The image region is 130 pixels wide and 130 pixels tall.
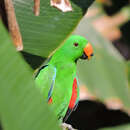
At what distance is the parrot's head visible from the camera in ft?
7.44

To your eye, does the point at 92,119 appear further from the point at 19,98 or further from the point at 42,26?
the point at 19,98

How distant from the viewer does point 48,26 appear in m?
2.00

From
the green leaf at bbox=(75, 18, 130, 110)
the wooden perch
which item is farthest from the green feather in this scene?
the green leaf at bbox=(75, 18, 130, 110)

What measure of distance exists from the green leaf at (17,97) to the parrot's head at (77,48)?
1.14 meters

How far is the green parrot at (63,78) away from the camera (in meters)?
2.22

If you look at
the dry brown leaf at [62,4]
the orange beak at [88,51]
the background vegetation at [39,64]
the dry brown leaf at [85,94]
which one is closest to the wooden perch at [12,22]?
the background vegetation at [39,64]

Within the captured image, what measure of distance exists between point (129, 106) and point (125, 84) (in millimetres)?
224

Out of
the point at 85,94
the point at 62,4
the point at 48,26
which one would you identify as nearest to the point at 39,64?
the point at 48,26

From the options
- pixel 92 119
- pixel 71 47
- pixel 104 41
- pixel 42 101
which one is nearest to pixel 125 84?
pixel 104 41

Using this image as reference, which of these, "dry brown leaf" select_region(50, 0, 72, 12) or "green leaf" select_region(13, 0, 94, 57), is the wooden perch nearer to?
"dry brown leaf" select_region(50, 0, 72, 12)

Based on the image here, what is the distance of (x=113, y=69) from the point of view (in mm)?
3820

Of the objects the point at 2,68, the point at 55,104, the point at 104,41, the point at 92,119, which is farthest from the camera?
the point at 92,119

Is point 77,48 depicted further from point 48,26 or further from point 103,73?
point 103,73

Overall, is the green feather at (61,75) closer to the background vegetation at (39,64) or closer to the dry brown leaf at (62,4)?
the background vegetation at (39,64)
